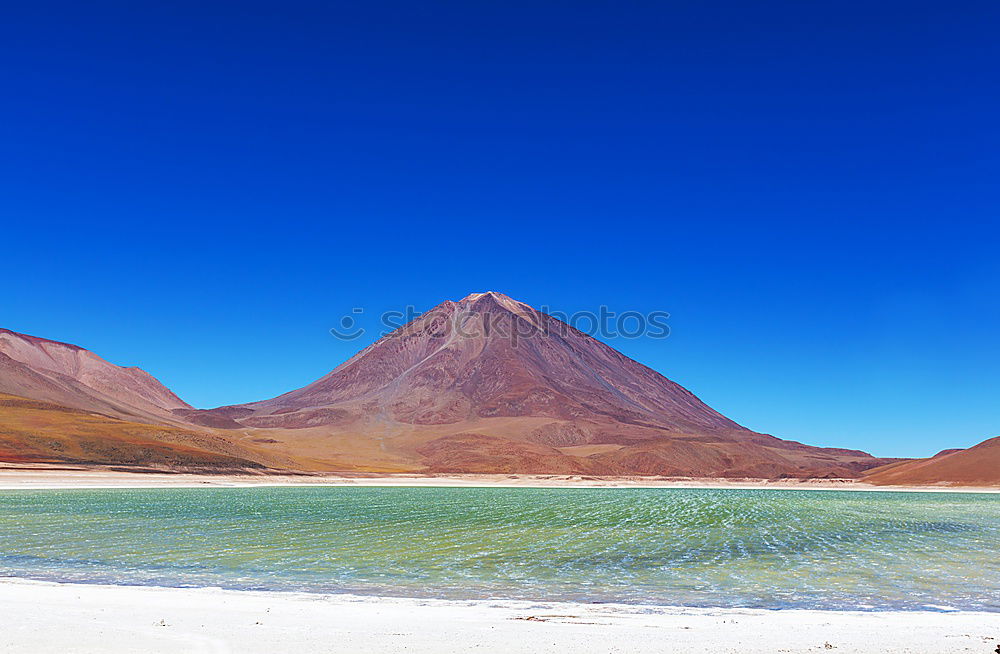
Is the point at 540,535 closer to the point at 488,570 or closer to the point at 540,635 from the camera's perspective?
the point at 488,570

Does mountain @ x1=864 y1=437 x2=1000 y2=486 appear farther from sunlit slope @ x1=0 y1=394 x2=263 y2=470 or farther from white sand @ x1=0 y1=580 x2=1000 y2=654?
white sand @ x1=0 y1=580 x2=1000 y2=654

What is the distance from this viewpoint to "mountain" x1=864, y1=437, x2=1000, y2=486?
108250 mm

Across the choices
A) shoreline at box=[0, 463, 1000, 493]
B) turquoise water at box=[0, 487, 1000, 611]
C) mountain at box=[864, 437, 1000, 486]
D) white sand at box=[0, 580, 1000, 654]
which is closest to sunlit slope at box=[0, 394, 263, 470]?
shoreline at box=[0, 463, 1000, 493]

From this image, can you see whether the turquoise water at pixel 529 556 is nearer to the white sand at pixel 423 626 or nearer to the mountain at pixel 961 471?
the white sand at pixel 423 626

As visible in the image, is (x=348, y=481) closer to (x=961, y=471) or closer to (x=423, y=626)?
(x=961, y=471)

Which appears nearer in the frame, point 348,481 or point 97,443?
point 97,443

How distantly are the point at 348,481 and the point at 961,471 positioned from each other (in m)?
88.5

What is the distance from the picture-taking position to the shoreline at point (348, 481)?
2931 inches

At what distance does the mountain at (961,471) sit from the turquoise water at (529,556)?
78089 millimetres

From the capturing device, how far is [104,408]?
16712 cm

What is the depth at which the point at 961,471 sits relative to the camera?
11181cm

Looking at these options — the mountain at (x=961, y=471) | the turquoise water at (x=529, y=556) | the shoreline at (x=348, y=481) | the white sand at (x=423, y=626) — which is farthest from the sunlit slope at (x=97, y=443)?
the mountain at (x=961, y=471)

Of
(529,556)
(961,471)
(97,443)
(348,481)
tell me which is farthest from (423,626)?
(961,471)

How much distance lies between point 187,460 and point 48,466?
760 inches
